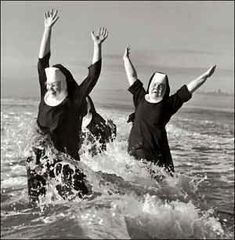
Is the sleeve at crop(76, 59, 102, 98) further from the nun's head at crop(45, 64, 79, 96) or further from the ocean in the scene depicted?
the ocean

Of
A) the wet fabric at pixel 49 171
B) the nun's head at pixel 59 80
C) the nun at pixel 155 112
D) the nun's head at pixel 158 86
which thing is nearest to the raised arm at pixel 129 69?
the nun at pixel 155 112

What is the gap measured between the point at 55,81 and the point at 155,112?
2.88 feet

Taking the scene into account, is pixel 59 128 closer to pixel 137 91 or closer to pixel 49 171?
pixel 49 171

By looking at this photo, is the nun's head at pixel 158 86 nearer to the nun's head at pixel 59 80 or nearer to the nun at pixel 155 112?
the nun at pixel 155 112

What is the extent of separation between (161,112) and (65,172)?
0.90m

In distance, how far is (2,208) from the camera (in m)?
5.00

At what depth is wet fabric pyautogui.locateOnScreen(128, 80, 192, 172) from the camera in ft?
16.1

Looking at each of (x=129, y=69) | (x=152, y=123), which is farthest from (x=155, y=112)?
(x=129, y=69)

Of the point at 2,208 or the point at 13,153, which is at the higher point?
the point at 2,208

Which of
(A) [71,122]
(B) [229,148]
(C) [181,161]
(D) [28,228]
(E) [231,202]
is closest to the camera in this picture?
(D) [28,228]

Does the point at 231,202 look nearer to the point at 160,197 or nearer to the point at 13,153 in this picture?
the point at 160,197

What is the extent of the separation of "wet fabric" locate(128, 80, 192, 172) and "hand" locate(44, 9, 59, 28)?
0.81 m

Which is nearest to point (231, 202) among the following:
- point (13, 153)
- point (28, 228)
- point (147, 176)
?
point (147, 176)

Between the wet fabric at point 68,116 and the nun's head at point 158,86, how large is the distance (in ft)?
1.92
